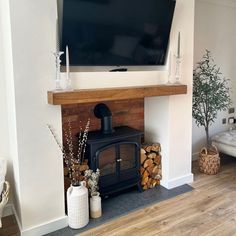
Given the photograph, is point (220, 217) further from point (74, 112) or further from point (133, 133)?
point (74, 112)

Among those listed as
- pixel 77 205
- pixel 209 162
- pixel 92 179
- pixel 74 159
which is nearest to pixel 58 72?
pixel 74 159

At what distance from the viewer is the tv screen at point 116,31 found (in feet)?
7.00

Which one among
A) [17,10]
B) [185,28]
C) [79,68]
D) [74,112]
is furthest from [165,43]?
[17,10]

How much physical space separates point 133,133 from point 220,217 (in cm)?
112

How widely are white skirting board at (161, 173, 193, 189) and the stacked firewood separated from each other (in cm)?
11

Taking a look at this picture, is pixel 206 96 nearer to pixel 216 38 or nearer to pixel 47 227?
pixel 216 38

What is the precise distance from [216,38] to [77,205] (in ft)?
9.66

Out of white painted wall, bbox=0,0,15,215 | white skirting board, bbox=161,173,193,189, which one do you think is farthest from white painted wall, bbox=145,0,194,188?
white painted wall, bbox=0,0,15,215

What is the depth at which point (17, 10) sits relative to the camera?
6.20 ft

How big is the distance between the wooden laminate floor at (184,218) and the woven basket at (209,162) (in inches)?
13.8

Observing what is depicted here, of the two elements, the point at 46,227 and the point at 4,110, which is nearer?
the point at 46,227

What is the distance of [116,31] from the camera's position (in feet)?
7.73

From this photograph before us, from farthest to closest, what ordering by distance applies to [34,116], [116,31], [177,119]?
[177,119], [116,31], [34,116]

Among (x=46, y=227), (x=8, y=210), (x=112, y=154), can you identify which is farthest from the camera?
(x=112, y=154)
